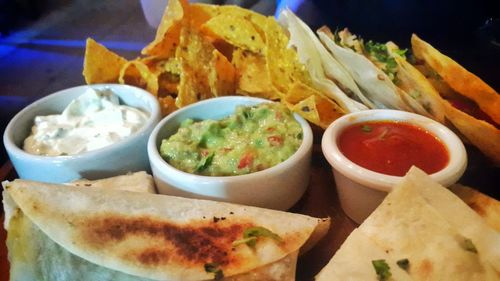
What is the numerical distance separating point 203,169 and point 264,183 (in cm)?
21


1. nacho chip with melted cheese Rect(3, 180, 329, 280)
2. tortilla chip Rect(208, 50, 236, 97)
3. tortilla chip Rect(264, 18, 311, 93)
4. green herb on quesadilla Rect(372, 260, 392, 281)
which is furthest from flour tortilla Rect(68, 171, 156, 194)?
green herb on quesadilla Rect(372, 260, 392, 281)

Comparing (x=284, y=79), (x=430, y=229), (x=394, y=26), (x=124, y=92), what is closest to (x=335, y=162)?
(x=430, y=229)

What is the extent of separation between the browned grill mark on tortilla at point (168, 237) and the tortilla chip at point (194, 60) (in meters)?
0.82

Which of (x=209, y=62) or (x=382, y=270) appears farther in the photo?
(x=209, y=62)

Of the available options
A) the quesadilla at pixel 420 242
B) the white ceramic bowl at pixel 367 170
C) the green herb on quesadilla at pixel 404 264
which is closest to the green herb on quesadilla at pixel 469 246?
the quesadilla at pixel 420 242

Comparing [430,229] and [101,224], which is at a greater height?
[430,229]

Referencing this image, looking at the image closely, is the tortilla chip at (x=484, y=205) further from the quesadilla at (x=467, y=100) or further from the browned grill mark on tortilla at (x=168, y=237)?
the browned grill mark on tortilla at (x=168, y=237)

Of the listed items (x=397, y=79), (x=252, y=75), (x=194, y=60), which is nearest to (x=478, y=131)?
(x=397, y=79)

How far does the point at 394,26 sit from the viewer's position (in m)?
2.71

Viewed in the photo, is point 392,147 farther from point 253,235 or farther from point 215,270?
point 215,270

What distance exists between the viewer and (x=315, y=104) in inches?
67.6

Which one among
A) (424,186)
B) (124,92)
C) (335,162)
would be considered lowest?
(124,92)

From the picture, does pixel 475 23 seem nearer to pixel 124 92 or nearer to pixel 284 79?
pixel 284 79

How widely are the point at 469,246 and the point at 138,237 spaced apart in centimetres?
84
